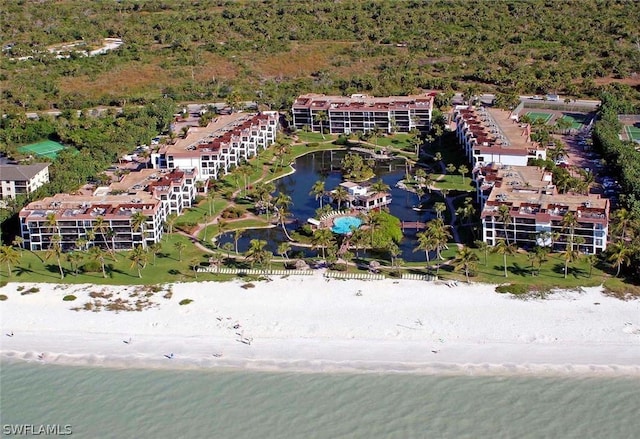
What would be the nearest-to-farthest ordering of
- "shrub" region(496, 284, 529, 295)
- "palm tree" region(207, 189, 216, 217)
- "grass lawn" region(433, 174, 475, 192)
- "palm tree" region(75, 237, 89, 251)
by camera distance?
"shrub" region(496, 284, 529, 295) → "palm tree" region(75, 237, 89, 251) → "palm tree" region(207, 189, 216, 217) → "grass lawn" region(433, 174, 475, 192)

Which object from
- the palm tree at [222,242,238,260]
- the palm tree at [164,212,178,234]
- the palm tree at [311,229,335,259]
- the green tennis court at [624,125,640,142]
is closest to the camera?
the palm tree at [311,229,335,259]

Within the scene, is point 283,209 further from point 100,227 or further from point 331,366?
point 331,366

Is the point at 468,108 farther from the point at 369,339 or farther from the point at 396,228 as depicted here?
the point at 369,339

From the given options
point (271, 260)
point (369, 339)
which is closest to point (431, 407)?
point (369, 339)

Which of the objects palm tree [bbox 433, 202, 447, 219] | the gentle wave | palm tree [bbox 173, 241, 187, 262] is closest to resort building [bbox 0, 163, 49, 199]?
palm tree [bbox 173, 241, 187, 262]

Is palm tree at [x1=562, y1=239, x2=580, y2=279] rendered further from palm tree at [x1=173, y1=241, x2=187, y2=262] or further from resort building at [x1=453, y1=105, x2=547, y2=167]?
palm tree at [x1=173, y1=241, x2=187, y2=262]

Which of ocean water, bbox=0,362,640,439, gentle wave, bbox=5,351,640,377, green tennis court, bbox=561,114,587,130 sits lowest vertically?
ocean water, bbox=0,362,640,439

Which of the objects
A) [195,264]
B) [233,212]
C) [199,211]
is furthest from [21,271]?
[233,212]

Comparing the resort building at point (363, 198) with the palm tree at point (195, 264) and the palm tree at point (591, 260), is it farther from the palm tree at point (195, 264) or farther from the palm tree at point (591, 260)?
the palm tree at point (591, 260)
